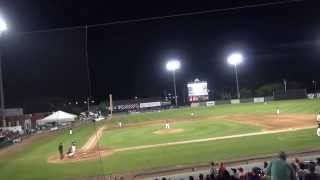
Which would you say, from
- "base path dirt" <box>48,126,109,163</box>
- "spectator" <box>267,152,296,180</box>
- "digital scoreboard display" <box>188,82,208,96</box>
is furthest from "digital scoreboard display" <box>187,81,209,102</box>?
"spectator" <box>267,152,296,180</box>

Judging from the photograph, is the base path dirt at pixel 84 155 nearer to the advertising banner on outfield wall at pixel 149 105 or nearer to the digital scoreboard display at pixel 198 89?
the digital scoreboard display at pixel 198 89

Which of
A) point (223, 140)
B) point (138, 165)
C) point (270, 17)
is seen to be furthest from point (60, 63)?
point (270, 17)

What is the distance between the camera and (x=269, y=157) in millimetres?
21328

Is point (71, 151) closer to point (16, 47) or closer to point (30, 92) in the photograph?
point (16, 47)

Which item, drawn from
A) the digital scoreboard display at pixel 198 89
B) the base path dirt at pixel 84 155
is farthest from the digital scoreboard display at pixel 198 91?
the base path dirt at pixel 84 155

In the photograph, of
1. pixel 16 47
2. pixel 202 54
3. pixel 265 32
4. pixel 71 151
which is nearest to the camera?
pixel 71 151

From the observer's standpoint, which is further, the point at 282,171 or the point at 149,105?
the point at 149,105

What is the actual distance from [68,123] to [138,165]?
48.7 m

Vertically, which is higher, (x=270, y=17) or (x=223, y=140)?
(x=270, y=17)

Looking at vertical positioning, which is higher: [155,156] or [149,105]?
[149,105]

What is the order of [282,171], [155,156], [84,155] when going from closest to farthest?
[282,171]
[155,156]
[84,155]

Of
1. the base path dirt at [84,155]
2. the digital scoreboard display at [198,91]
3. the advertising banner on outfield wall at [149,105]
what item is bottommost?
the base path dirt at [84,155]

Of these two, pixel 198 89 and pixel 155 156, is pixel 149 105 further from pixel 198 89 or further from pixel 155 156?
pixel 155 156

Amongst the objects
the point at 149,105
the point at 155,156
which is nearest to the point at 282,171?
the point at 155,156
